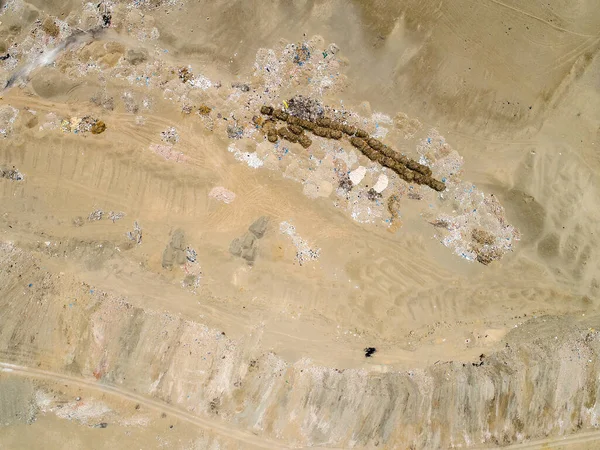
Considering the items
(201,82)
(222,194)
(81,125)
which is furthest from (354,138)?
(81,125)

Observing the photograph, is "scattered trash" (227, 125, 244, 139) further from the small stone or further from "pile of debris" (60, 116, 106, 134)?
"pile of debris" (60, 116, 106, 134)

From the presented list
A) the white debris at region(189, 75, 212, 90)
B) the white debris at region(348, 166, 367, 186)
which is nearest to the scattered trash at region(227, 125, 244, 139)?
the white debris at region(189, 75, 212, 90)

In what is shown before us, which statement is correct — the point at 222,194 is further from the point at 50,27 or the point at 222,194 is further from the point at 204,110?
the point at 50,27

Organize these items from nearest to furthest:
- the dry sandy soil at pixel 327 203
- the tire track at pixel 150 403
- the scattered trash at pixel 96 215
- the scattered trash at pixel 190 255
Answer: the tire track at pixel 150 403
the dry sandy soil at pixel 327 203
the scattered trash at pixel 190 255
the scattered trash at pixel 96 215

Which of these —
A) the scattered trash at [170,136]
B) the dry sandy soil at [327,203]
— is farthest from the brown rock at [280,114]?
the scattered trash at [170,136]

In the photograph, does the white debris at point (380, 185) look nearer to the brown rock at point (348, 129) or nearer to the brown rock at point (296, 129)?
the brown rock at point (348, 129)

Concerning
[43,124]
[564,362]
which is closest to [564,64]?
[564,362]
